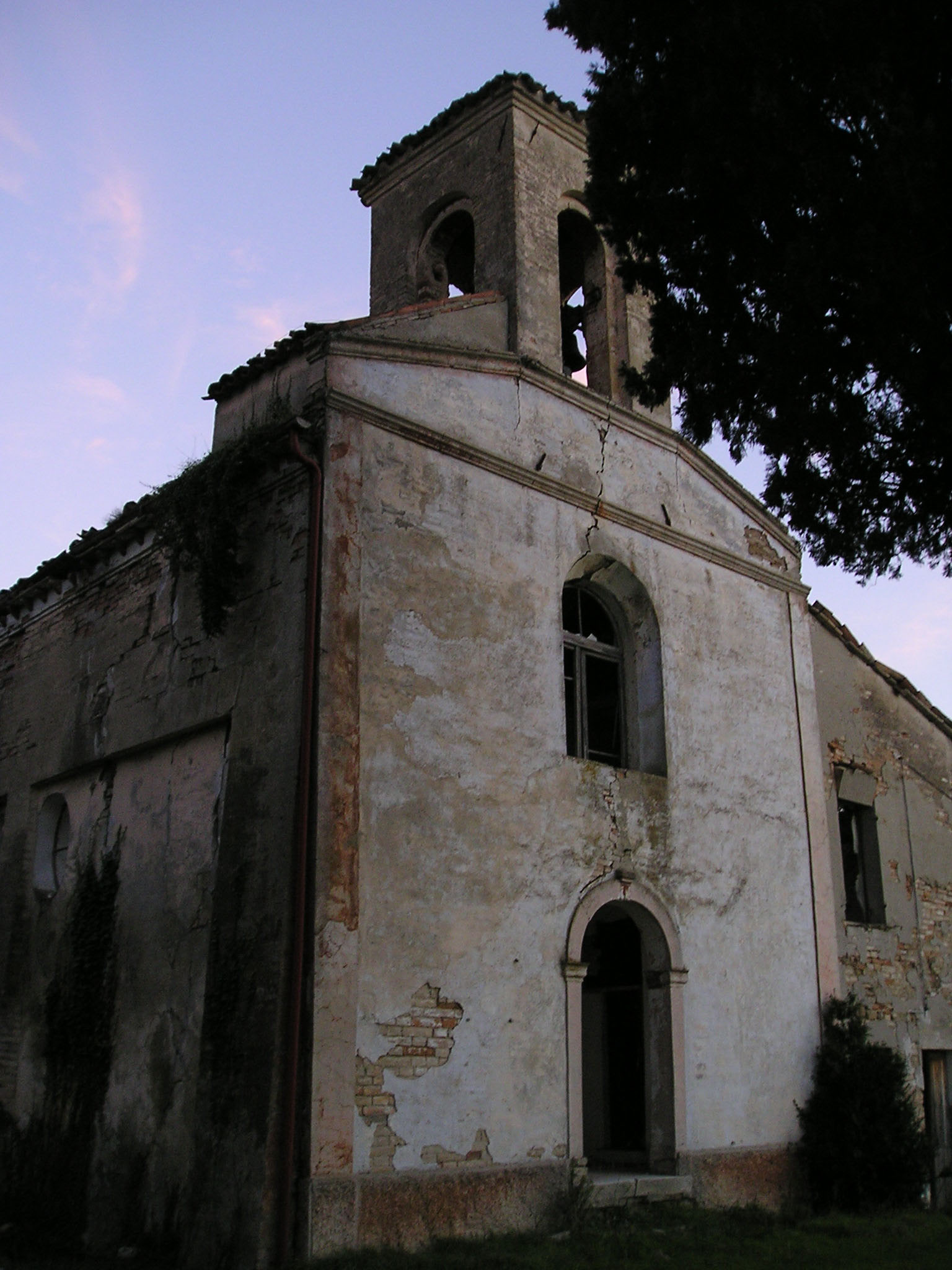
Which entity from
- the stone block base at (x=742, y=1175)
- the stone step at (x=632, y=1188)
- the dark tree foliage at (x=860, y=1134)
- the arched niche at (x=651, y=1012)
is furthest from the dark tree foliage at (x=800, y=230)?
the dark tree foliage at (x=860, y=1134)

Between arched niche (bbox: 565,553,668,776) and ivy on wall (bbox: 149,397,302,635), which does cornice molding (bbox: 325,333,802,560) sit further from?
arched niche (bbox: 565,553,668,776)

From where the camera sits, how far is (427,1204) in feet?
27.5

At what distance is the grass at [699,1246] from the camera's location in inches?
311

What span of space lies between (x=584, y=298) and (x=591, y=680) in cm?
441

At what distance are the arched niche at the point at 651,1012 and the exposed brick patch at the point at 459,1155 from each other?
1.09 metres

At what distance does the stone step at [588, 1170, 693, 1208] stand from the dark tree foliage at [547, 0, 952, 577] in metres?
5.35

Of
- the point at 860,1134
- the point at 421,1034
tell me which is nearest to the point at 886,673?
the point at 860,1134

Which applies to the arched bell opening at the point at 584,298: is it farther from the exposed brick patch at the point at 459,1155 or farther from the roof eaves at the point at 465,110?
the exposed brick patch at the point at 459,1155

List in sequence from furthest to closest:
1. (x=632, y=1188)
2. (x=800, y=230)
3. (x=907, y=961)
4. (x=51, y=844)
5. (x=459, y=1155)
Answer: (x=907, y=961), (x=51, y=844), (x=632, y=1188), (x=459, y=1155), (x=800, y=230)

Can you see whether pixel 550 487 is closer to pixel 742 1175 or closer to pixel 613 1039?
pixel 613 1039

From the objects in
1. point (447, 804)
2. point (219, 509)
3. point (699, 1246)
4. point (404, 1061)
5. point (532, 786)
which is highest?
point (219, 509)

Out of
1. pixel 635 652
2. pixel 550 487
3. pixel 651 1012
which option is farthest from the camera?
pixel 635 652

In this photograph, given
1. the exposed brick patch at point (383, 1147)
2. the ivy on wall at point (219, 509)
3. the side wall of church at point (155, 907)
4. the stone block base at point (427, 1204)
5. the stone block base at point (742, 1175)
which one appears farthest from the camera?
the stone block base at point (742, 1175)

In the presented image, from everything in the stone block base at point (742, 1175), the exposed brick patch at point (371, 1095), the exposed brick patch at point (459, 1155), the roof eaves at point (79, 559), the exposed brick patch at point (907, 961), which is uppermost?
the roof eaves at point (79, 559)
